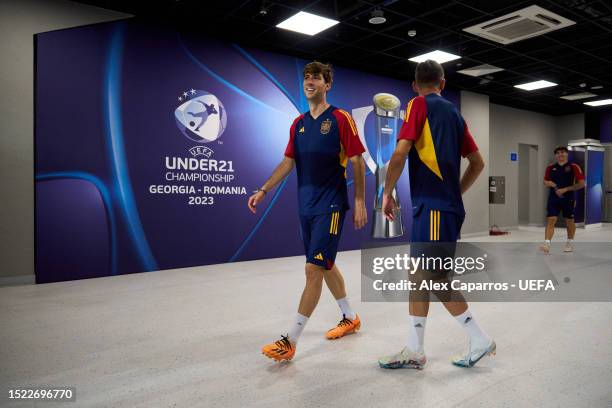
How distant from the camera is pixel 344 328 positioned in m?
2.50

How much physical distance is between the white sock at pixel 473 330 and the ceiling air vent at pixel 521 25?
4187 mm

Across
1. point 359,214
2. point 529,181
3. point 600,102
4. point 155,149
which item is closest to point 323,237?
point 359,214

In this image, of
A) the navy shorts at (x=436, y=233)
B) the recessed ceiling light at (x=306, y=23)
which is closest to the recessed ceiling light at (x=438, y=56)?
the recessed ceiling light at (x=306, y=23)

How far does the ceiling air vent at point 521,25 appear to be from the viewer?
4832mm

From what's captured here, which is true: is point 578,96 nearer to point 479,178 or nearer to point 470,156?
point 479,178

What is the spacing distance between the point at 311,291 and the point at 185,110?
3651 millimetres

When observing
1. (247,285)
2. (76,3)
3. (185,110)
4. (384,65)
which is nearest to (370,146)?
(384,65)

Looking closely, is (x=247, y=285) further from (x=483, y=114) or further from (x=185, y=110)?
(x=483, y=114)

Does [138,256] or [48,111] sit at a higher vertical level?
[48,111]

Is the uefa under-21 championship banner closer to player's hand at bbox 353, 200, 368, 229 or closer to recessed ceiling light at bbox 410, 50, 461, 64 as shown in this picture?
recessed ceiling light at bbox 410, 50, 461, 64

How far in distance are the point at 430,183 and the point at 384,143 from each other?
2074mm

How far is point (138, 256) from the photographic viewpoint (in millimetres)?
4691

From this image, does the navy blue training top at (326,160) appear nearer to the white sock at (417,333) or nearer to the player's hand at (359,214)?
the player's hand at (359,214)

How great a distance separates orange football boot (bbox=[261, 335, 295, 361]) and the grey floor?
0.06 m
